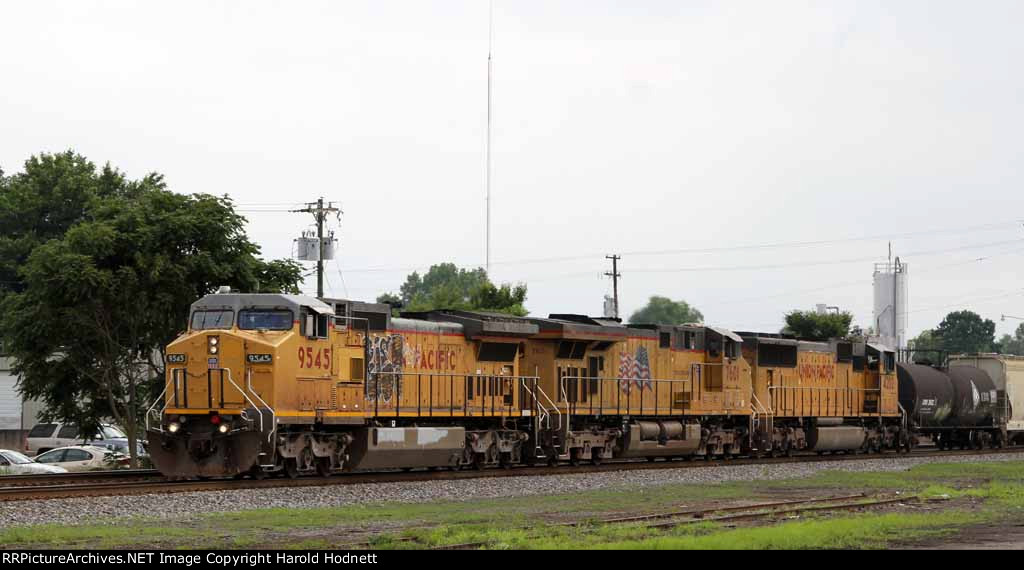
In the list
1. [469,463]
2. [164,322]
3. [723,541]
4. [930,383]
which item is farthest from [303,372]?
[930,383]

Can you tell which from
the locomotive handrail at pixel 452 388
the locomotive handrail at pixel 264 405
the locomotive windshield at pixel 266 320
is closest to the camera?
the locomotive handrail at pixel 264 405

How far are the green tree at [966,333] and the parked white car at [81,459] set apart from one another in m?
137

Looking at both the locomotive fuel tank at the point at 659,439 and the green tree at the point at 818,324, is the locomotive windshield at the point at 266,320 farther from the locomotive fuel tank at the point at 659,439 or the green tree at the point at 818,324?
the green tree at the point at 818,324

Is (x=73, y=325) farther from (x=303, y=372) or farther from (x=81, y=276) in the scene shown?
(x=303, y=372)

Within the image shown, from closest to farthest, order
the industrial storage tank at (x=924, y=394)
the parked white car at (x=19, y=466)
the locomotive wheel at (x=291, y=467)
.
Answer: the locomotive wheel at (x=291, y=467) → the parked white car at (x=19, y=466) → the industrial storage tank at (x=924, y=394)

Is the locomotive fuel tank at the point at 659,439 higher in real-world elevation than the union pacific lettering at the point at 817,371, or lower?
lower

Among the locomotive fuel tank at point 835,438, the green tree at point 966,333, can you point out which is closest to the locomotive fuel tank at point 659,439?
the locomotive fuel tank at point 835,438

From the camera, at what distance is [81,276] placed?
106ft

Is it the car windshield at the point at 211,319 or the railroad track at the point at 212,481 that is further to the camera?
the car windshield at the point at 211,319

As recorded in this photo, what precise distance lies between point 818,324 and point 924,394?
4713 centimetres

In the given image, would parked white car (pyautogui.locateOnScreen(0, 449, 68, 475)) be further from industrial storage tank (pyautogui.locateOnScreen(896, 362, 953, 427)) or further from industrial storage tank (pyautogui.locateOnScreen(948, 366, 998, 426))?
industrial storage tank (pyautogui.locateOnScreen(948, 366, 998, 426))

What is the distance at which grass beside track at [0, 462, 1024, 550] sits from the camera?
14.0 metres

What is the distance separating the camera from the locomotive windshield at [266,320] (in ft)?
81.6

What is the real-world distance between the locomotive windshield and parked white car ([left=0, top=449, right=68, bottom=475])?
12044mm
